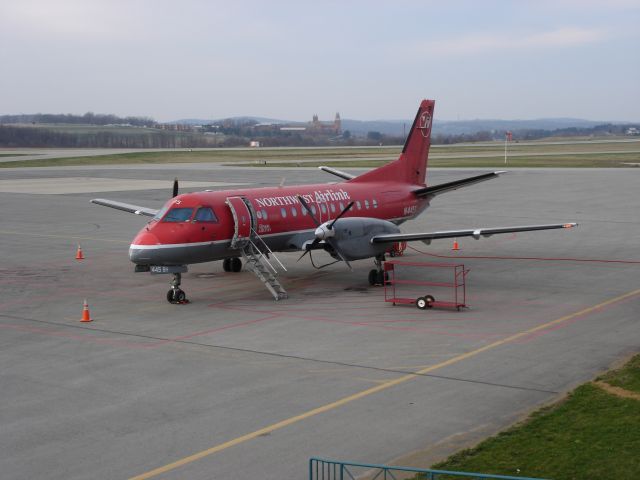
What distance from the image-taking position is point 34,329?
21.3 m

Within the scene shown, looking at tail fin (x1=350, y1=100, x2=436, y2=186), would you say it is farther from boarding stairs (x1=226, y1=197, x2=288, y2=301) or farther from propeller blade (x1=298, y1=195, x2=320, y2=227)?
boarding stairs (x1=226, y1=197, x2=288, y2=301)

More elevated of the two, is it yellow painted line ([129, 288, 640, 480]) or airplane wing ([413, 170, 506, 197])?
airplane wing ([413, 170, 506, 197])

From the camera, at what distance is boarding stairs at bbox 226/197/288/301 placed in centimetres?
2539

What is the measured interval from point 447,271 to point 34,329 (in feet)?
49.5

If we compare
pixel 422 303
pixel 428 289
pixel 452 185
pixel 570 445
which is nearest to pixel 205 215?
pixel 422 303

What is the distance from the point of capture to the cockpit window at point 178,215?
2462 cm

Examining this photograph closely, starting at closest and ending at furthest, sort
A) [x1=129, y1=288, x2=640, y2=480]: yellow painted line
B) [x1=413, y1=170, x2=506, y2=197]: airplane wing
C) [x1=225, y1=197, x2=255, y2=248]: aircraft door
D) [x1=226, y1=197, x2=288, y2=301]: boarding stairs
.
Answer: [x1=129, y1=288, x2=640, y2=480]: yellow painted line, [x1=226, y1=197, x2=288, y2=301]: boarding stairs, [x1=225, y1=197, x2=255, y2=248]: aircraft door, [x1=413, y1=170, x2=506, y2=197]: airplane wing

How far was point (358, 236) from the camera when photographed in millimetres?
25984

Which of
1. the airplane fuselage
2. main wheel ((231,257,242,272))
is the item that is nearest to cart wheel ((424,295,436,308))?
the airplane fuselage

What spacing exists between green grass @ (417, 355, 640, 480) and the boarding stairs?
12.1 m

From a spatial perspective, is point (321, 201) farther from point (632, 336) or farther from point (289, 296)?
point (632, 336)

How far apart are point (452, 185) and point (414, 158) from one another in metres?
3.80

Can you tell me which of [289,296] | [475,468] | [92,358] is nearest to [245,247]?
[289,296]

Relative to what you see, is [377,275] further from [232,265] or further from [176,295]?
→ [176,295]
